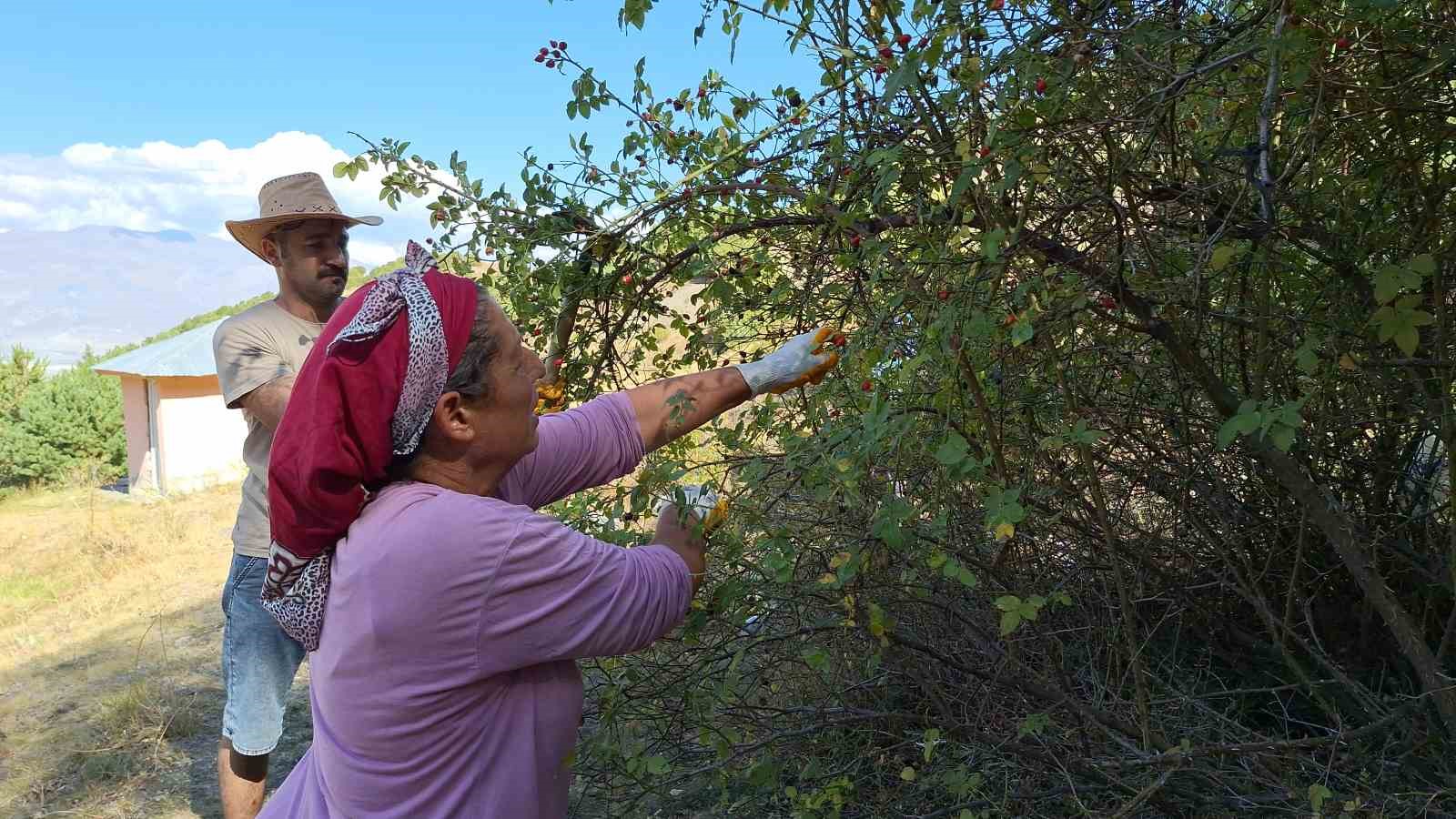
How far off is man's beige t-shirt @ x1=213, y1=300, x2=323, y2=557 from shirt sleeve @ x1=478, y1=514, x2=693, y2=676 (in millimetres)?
1600

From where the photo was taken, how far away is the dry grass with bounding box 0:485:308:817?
4.36 meters

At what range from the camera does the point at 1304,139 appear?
2.03 meters

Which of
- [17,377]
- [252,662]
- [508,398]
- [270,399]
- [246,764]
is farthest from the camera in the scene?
[17,377]

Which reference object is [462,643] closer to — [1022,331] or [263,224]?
[1022,331]

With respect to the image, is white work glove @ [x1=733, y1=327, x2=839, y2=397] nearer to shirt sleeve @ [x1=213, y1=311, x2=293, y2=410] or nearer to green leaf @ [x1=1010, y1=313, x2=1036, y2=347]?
green leaf @ [x1=1010, y1=313, x2=1036, y2=347]

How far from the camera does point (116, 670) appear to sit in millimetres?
6375

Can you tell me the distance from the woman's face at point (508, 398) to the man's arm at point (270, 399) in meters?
1.36

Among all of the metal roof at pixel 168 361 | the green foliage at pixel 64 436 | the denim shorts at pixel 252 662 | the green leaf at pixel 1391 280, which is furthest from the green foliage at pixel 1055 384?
the green foliage at pixel 64 436

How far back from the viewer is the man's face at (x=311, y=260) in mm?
3166

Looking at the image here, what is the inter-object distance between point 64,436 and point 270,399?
18582 mm

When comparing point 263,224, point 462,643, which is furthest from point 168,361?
point 462,643

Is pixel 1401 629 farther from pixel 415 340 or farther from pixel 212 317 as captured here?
pixel 212 317

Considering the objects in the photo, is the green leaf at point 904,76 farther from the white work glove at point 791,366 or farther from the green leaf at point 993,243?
the white work glove at point 791,366

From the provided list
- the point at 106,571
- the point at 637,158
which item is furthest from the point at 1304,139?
the point at 106,571
